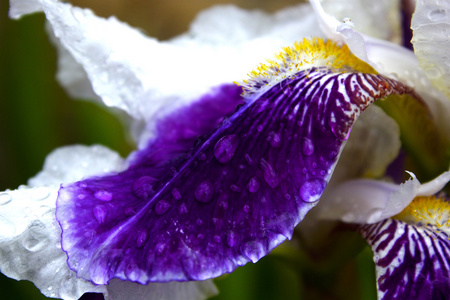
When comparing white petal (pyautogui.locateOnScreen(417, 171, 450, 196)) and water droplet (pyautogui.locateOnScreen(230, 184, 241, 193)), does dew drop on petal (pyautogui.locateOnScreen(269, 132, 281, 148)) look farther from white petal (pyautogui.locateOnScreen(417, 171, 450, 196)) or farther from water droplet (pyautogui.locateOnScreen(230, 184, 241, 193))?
white petal (pyautogui.locateOnScreen(417, 171, 450, 196))

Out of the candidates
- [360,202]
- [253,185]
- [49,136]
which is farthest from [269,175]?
[49,136]

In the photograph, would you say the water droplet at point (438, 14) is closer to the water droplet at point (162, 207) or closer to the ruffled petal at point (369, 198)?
the ruffled petal at point (369, 198)

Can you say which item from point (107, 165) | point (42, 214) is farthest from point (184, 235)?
point (107, 165)

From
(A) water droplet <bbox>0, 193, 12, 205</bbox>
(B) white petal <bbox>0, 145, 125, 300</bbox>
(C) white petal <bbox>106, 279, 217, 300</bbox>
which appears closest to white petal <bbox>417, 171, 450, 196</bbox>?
(C) white petal <bbox>106, 279, 217, 300</bbox>

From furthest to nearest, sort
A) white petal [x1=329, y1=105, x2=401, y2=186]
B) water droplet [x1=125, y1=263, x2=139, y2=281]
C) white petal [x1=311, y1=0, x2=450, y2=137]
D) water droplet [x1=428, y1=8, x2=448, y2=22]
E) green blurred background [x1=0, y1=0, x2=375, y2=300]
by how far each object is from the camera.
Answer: green blurred background [x1=0, y1=0, x2=375, y2=300], white petal [x1=329, y1=105, x2=401, y2=186], white petal [x1=311, y1=0, x2=450, y2=137], water droplet [x1=428, y1=8, x2=448, y2=22], water droplet [x1=125, y1=263, x2=139, y2=281]

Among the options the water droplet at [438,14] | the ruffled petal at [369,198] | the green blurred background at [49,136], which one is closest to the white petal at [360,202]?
the ruffled petal at [369,198]

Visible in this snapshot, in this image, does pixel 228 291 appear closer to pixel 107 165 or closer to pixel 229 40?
pixel 107 165

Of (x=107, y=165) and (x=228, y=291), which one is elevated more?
(x=107, y=165)

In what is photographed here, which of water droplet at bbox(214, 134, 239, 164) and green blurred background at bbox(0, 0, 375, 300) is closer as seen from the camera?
water droplet at bbox(214, 134, 239, 164)

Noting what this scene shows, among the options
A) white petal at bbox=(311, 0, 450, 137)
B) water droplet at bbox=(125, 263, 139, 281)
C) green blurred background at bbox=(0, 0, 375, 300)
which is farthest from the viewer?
green blurred background at bbox=(0, 0, 375, 300)
